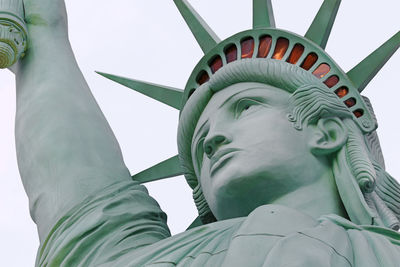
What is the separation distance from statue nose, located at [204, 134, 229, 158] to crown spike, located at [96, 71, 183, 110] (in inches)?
42.4

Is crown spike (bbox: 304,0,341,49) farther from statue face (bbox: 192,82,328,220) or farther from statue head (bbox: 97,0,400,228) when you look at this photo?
statue face (bbox: 192,82,328,220)

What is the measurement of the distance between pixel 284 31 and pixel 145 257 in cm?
192

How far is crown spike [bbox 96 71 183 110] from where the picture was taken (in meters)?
7.92

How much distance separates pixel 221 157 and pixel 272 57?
3.12ft

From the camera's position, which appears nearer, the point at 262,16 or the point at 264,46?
the point at 264,46

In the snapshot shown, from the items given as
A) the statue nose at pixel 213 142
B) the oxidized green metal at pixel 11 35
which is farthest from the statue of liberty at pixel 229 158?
the oxidized green metal at pixel 11 35

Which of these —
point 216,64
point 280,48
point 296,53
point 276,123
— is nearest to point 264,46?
point 280,48

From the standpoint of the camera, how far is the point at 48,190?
7402 millimetres

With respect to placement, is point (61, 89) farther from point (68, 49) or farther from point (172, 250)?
point (172, 250)

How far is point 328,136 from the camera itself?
6938mm

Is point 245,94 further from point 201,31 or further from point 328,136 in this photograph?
point 201,31

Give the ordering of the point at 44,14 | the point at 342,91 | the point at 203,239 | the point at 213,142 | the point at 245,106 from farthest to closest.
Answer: the point at 44,14, the point at 342,91, the point at 245,106, the point at 213,142, the point at 203,239

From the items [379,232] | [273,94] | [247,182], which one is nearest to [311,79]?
[273,94]

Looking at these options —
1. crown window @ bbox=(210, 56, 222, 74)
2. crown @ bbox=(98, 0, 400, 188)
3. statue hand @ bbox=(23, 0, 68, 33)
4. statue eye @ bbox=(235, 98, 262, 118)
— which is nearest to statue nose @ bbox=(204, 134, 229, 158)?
statue eye @ bbox=(235, 98, 262, 118)
